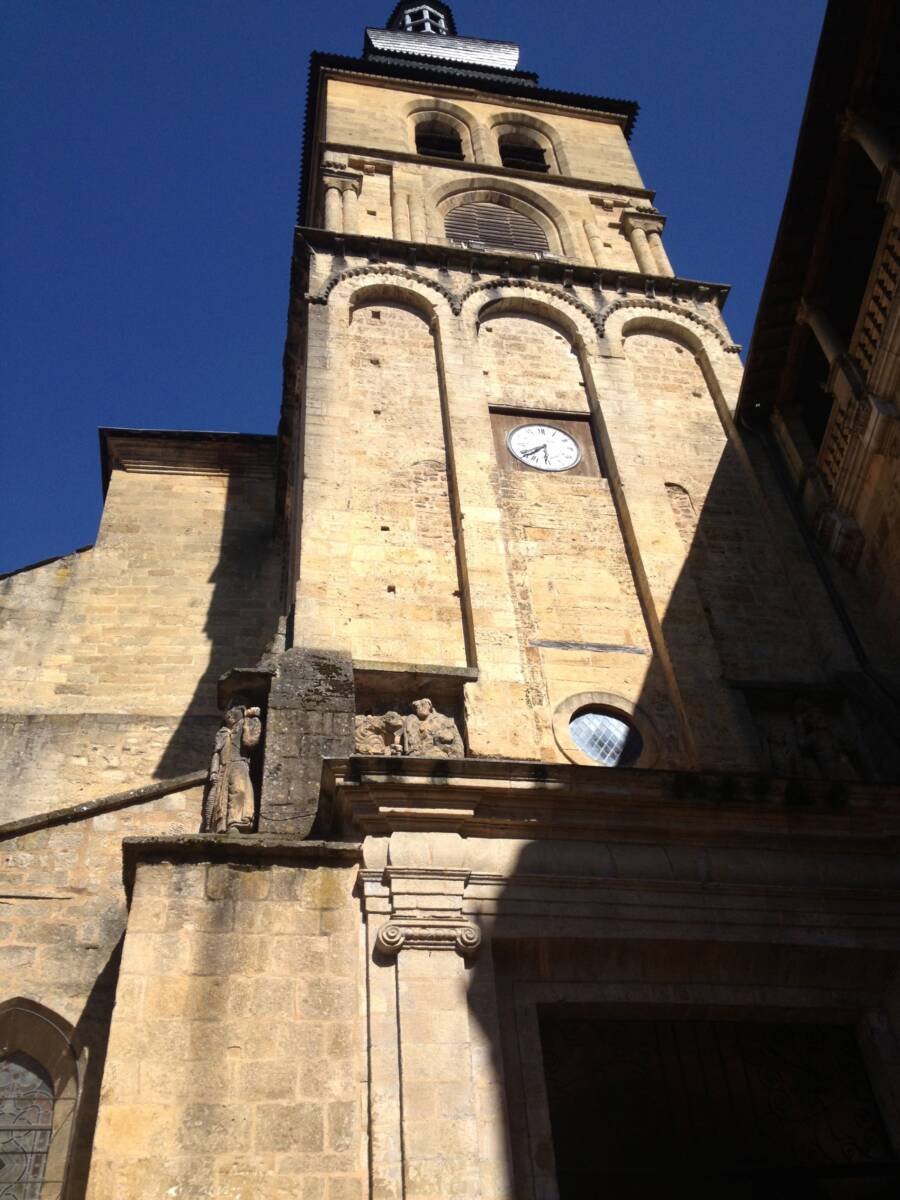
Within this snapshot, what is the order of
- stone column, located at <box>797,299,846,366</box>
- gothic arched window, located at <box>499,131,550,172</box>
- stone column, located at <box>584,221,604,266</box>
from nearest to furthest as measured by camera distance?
1. stone column, located at <box>797,299,846,366</box>
2. stone column, located at <box>584,221,604,266</box>
3. gothic arched window, located at <box>499,131,550,172</box>

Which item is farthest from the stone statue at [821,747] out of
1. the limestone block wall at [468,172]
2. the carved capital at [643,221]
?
the carved capital at [643,221]

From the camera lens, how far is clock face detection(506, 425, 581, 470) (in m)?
11.0

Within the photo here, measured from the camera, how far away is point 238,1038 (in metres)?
5.96

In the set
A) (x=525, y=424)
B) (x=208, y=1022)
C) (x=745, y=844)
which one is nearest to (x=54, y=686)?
(x=525, y=424)

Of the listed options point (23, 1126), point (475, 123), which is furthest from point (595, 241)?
point (23, 1126)

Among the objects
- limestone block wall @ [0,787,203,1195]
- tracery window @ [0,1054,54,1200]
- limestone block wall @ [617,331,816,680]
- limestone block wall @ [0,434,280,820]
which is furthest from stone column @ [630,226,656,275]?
tracery window @ [0,1054,54,1200]

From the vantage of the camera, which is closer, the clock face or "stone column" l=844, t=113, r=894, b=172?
"stone column" l=844, t=113, r=894, b=172

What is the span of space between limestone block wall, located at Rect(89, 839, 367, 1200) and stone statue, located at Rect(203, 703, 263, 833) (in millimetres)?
545

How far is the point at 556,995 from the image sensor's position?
269 inches

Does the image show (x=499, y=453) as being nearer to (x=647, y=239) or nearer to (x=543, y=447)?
(x=543, y=447)

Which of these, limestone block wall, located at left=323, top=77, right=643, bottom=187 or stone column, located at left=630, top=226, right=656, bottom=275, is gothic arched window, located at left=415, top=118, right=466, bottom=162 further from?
stone column, located at left=630, top=226, right=656, bottom=275

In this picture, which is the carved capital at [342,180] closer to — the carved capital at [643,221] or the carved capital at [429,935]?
the carved capital at [643,221]

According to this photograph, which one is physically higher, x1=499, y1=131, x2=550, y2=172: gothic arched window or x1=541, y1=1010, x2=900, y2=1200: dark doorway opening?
x1=499, y1=131, x2=550, y2=172: gothic arched window

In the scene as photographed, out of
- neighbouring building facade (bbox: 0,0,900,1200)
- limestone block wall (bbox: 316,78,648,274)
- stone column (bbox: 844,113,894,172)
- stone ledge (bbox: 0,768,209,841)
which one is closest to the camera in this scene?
neighbouring building facade (bbox: 0,0,900,1200)
